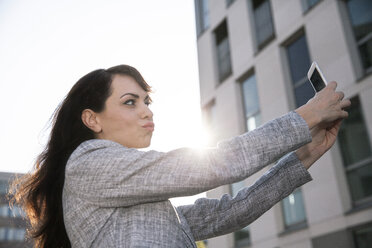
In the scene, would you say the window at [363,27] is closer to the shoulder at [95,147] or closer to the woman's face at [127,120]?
the woman's face at [127,120]

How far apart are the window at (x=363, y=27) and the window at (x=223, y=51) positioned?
5675 millimetres

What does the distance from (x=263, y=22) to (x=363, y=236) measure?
7.75 m

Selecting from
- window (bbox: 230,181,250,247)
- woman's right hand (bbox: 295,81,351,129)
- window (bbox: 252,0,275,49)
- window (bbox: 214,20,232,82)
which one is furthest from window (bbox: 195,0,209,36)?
woman's right hand (bbox: 295,81,351,129)

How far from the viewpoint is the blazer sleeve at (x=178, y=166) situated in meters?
1.43

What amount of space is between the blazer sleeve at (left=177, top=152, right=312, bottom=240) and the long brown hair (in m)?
0.61

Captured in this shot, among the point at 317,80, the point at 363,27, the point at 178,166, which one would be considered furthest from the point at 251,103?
the point at 178,166

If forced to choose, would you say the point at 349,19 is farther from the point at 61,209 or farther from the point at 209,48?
the point at 61,209

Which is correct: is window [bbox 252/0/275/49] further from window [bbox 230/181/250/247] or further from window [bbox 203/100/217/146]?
window [bbox 230/181/250/247]

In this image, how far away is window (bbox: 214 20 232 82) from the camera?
15.2 meters

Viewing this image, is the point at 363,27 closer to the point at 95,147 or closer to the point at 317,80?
the point at 317,80

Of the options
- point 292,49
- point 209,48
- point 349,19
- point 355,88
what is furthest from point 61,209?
point 209,48

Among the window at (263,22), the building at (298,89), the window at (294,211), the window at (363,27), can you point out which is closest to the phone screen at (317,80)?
the building at (298,89)

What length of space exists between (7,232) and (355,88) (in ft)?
172

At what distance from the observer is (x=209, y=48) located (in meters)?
16.5
